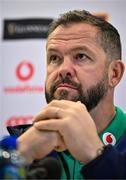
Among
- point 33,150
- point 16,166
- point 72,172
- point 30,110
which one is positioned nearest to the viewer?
point 16,166

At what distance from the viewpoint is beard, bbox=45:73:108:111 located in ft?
3.52

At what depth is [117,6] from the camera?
2732mm

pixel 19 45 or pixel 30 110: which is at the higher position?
pixel 19 45

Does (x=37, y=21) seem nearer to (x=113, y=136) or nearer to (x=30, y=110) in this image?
(x=30, y=110)

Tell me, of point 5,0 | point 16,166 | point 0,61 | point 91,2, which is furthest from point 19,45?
point 16,166

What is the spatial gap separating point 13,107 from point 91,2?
3.15 feet

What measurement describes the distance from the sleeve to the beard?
31 cm

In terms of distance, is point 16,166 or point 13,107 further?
point 13,107

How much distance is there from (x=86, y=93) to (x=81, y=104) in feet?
0.75

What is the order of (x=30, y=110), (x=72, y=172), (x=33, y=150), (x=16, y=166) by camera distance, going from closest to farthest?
(x=16, y=166), (x=33, y=150), (x=72, y=172), (x=30, y=110)

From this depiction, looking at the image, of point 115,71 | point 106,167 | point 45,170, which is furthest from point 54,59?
point 45,170

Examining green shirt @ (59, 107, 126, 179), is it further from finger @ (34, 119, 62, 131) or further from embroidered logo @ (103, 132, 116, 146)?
finger @ (34, 119, 62, 131)

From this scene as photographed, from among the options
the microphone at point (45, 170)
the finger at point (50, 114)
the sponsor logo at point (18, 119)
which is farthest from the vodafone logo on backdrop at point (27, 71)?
the microphone at point (45, 170)

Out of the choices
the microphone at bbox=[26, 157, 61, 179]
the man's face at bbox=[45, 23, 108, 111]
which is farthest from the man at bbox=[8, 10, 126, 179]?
the microphone at bbox=[26, 157, 61, 179]
